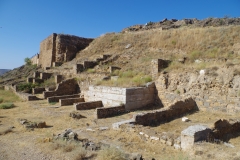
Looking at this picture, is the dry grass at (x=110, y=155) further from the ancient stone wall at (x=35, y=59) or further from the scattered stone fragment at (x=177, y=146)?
the ancient stone wall at (x=35, y=59)

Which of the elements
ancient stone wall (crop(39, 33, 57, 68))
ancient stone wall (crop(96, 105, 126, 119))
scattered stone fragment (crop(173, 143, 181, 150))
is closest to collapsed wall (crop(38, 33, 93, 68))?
ancient stone wall (crop(39, 33, 57, 68))

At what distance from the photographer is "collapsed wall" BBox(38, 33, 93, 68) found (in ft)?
82.2

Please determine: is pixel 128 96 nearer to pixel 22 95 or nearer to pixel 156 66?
pixel 156 66

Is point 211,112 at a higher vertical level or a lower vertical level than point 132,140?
higher

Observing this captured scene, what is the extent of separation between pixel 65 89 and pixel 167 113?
32.5ft

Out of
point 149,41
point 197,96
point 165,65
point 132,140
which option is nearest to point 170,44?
point 149,41

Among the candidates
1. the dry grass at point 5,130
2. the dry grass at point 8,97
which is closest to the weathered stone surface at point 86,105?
the dry grass at point 5,130

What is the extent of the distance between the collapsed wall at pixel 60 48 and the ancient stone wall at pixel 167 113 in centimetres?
1835

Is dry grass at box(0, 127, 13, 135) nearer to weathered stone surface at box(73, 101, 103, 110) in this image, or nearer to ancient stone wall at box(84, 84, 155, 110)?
weathered stone surface at box(73, 101, 103, 110)

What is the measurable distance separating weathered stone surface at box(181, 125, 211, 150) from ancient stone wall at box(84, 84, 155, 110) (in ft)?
16.6

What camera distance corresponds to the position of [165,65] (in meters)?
12.1

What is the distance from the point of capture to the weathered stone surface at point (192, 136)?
16.5 feet

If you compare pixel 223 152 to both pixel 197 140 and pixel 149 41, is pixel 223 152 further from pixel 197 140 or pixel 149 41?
pixel 149 41

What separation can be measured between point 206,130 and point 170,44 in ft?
48.8
